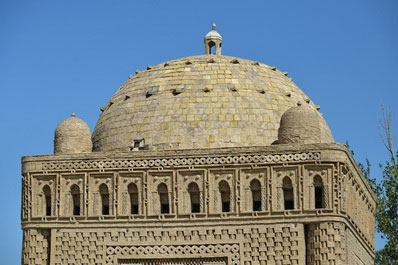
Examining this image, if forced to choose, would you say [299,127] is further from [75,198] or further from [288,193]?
[75,198]

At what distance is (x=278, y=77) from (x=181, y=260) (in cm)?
906

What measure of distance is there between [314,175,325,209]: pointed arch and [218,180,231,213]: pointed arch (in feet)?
8.50

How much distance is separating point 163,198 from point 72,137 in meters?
Answer: 4.11

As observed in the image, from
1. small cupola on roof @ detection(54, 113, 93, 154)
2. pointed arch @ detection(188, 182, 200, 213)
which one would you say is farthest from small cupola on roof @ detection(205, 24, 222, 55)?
pointed arch @ detection(188, 182, 200, 213)

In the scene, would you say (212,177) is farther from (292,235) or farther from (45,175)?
(45,175)

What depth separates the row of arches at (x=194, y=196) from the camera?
33.2m

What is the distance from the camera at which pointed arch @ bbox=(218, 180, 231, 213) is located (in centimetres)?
3366

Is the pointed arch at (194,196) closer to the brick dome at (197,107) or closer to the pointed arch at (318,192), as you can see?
the brick dome at (197,107)

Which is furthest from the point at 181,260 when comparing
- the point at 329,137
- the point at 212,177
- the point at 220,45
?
the point at 220,45

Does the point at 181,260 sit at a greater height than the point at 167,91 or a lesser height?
lesser

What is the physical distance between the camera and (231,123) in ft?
119

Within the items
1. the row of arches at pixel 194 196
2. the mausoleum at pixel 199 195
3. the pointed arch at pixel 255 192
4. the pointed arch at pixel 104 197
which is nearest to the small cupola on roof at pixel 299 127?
the mausoleum at pixel 199 195

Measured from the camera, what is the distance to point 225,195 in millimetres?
33781

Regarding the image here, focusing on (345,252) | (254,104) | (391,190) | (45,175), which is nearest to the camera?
(345,252)
